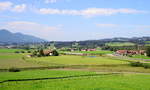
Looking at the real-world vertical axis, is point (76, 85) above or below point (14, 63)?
above

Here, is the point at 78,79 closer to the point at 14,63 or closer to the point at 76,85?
the point at 76,85

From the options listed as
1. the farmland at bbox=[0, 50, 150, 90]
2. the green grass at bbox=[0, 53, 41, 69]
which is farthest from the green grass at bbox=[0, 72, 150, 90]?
the green grass at bbox=[0, 53, 41, 69]

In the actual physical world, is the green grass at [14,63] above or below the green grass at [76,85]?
below

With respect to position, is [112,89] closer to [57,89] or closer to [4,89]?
[57,89]

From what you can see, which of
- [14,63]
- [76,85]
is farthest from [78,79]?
[14,63]

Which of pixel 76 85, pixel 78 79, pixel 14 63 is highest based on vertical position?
pixel 76 85

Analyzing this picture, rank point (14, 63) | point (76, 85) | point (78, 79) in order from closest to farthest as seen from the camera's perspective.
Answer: point (76, 85), point (78, 79), point (14, 63)

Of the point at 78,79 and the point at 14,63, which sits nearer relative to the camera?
the point at 78,79

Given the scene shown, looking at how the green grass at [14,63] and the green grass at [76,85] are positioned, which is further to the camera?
the green grass at [14,63]

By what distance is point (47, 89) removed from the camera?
25.0 metres

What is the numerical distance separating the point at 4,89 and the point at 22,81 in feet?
25.9

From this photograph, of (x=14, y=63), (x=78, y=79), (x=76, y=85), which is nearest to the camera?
(x=76, y=85)

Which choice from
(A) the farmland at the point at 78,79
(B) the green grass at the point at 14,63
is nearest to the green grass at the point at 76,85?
(A) the farmland at the point at 78,79

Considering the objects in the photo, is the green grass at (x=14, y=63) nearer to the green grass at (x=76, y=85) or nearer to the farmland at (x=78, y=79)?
the farmland at (x=78, y=79)
